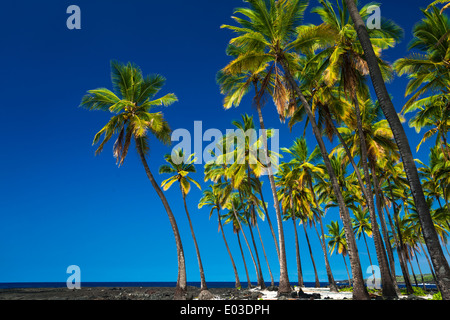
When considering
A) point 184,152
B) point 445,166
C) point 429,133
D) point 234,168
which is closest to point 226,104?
point 234,168

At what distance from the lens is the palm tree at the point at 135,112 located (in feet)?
57.6

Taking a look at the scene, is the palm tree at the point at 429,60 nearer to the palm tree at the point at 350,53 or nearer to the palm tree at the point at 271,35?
the palm tree at the point at 350,53

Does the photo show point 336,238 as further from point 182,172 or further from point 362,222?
point 182,172

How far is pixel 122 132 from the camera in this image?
59.0 ft

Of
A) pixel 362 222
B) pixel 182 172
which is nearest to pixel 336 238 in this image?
pixel 362 222

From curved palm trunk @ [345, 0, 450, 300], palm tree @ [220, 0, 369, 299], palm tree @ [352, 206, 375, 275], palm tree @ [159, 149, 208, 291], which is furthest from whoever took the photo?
palm tree @ [352, 206, 375, 275]

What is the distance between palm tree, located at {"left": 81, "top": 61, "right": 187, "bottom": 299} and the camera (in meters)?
17.6

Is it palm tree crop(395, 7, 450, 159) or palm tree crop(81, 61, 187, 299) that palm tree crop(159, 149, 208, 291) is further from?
palm tree crop(395, 7, 450, 159)

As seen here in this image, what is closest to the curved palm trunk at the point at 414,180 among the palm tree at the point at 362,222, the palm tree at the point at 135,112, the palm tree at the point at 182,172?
the palm tree at the point at 135,112

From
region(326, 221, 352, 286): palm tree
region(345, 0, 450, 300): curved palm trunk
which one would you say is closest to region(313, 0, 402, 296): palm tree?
region(345, 0, 450, 300): curved palm trunk

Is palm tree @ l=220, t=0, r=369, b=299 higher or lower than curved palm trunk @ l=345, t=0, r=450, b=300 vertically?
higher

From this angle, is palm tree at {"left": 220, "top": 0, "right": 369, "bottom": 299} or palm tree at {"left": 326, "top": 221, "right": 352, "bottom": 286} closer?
palm tree at {"left": 220, "top": 0, "right": 369, "bottom": 299}
